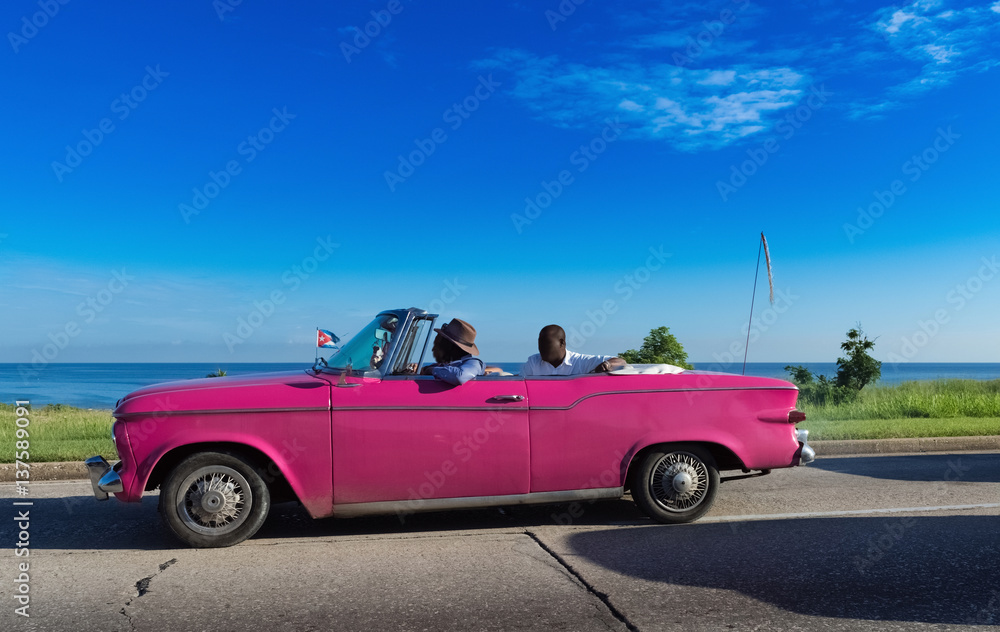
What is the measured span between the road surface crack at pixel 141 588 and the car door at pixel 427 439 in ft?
3.58

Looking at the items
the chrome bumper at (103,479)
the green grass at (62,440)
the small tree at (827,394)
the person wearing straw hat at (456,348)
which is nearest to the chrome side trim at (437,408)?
the person wearing straw hat at (456,348)

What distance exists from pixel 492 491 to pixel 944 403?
1254 cm

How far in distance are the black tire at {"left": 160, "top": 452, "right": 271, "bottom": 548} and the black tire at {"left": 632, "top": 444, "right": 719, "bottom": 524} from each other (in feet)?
8.99

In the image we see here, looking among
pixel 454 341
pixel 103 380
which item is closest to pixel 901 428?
pixel 454 341

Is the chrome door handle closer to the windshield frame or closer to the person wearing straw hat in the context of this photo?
the person wearing straw hat

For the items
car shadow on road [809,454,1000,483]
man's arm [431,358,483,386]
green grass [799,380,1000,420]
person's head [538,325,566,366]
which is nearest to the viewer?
man's arm [431,358,483,386]

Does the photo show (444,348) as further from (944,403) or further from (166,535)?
Answer: (944,403)

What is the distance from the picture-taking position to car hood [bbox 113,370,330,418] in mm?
4691

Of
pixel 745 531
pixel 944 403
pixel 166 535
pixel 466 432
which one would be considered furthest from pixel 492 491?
pixel 944 403

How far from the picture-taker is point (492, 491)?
504 cm

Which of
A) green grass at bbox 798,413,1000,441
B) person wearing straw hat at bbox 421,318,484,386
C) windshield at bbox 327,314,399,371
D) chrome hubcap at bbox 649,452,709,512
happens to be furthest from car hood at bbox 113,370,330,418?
green grass at bbox 798,413,1000,441

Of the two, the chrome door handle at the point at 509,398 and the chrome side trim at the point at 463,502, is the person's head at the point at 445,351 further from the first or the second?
the chrome side trim at the point at 463,502

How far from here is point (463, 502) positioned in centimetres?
500

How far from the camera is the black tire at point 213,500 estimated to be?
4.70m
